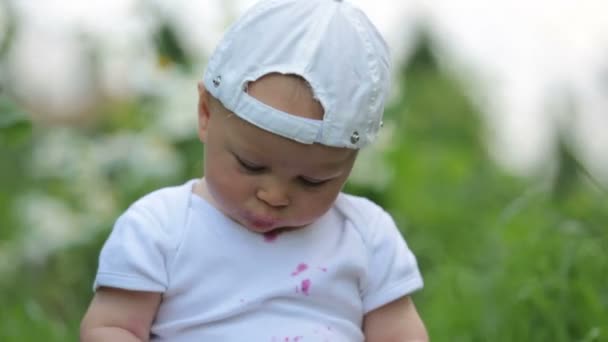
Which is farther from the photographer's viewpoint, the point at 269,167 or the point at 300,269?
the point at 300,269

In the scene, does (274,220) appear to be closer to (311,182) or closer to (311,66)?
(311,182)

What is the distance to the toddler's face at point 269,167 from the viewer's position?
5.74ft

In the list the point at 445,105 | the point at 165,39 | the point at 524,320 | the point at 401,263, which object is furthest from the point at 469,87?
the point at 401,263

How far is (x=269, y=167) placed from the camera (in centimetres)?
179

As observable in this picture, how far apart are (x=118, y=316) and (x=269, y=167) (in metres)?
0.35

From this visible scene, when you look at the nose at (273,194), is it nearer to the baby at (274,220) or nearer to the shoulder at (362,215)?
the baby at (274,220)

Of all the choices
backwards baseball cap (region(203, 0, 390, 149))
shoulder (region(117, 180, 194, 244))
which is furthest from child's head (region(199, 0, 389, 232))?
shoulder (region(117, 180, 194, 244))

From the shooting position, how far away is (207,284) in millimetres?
1915

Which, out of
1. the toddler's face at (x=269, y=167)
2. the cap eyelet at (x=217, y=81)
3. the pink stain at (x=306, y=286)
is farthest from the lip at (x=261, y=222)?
the cap eyelet at (x=217, y=81)

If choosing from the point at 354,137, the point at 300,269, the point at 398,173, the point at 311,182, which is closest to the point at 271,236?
the point at 300,269

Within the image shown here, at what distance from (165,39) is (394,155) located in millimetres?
885

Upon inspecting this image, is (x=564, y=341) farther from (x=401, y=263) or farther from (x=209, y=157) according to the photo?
(x=209, y=157)

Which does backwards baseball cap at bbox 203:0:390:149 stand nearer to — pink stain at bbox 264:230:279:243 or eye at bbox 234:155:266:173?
eye at bbox 234:155:266:173

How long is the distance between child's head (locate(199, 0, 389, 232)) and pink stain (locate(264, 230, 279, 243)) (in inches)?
3.4
